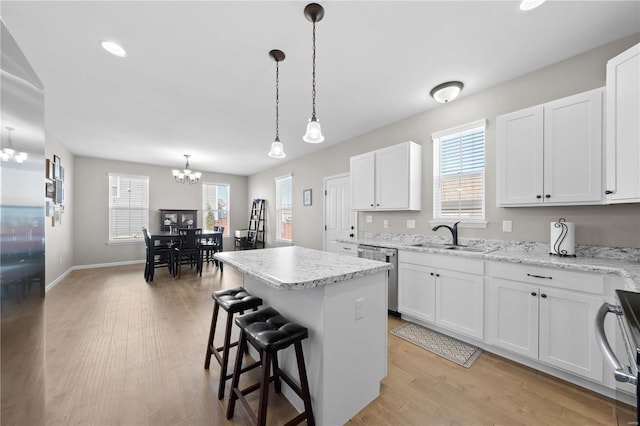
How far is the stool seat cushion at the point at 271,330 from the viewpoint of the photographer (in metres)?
1.32

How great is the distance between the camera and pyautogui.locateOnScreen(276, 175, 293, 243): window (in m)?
6.26

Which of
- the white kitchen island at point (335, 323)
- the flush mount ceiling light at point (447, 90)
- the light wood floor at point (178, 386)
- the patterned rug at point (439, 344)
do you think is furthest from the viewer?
the flush mount ceiling light at point (447, 90)

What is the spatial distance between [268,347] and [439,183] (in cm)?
284

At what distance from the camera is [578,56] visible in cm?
219

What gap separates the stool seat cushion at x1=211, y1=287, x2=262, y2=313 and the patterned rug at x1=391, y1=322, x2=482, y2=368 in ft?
5.33

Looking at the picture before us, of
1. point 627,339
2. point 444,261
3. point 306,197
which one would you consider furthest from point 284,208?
point 627,339

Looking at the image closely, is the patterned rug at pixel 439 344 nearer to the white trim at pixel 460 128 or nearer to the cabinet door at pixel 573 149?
the cabinet door at pixel 573 149

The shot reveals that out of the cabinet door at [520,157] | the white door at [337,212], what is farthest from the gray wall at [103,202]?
the cabinet door at [520,157]

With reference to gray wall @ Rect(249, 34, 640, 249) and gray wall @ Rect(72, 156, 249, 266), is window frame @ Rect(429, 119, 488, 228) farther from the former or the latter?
gray wall @ Rect(72, 156, 249, 266)

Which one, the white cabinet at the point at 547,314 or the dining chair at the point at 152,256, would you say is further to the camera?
the dining chair at the point at 152,256

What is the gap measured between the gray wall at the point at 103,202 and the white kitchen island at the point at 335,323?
6.25 m

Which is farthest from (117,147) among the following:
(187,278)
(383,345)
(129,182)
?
(383,345)

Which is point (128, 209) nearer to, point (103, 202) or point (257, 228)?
point (103, 202)

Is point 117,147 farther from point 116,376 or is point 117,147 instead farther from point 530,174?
point 530,174
